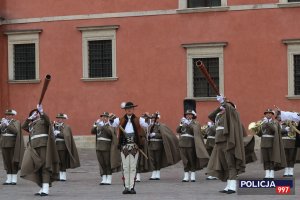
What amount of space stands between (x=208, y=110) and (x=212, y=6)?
4143mm

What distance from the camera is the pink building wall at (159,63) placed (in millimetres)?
34094

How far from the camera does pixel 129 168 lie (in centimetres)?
1925

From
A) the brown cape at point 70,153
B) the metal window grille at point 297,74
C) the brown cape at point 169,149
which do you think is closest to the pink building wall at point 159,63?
the metal window grille at point 297,74

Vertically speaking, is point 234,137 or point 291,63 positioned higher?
point 291,63

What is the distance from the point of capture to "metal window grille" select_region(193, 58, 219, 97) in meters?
35.2

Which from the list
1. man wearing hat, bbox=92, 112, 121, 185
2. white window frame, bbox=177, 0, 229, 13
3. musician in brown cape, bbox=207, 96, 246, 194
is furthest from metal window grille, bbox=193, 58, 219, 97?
musician in brown cape, bbox=207, 96, 246, 194

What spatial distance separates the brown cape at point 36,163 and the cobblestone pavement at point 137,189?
45cm

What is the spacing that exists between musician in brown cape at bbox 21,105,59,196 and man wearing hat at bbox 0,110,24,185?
141 inches

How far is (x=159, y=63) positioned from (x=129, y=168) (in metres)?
17.0

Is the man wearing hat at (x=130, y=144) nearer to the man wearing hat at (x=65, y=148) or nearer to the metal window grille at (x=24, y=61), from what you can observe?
the man wearing hat at (x=65, y=148)

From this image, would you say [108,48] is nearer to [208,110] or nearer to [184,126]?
[208,110]

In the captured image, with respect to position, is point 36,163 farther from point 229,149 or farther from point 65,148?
point 65,148

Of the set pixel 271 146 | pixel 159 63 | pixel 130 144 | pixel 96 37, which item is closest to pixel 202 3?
pixel 159 63

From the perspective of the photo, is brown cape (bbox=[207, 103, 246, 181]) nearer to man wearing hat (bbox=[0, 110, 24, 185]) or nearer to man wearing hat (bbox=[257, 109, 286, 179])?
man wearing hat (bbox=[257, 109, 286, 179])
